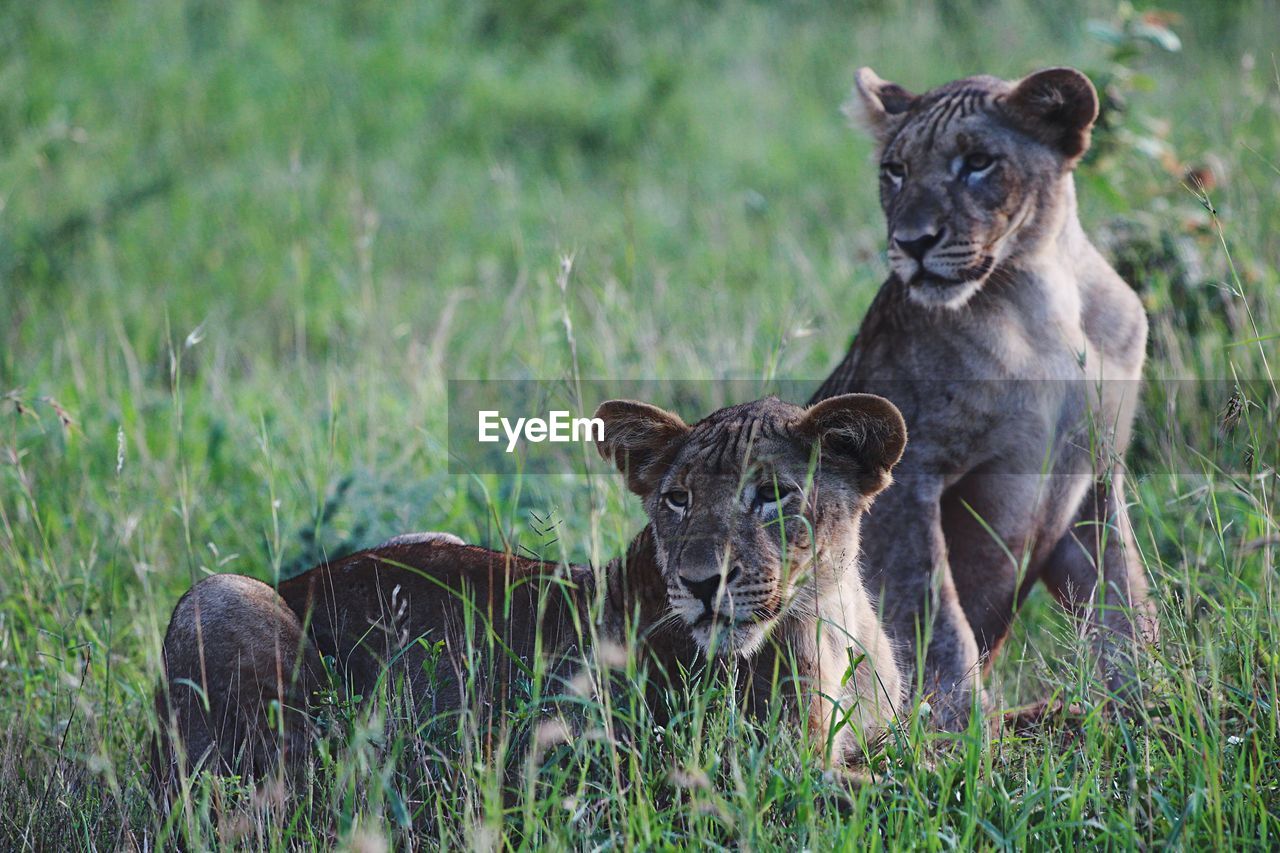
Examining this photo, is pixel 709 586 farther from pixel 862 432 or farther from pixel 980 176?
pixel 980 176

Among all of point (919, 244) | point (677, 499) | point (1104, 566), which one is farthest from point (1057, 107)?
point (677, 499)

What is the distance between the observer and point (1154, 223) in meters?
7.20

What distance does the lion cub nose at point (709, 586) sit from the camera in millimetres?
3664

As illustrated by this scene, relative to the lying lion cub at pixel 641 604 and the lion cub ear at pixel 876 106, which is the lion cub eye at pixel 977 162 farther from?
the lying lion cub at pixel 641 604

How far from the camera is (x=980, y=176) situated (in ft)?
15.8

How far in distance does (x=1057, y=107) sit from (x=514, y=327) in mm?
4132

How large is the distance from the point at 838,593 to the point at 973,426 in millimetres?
1140

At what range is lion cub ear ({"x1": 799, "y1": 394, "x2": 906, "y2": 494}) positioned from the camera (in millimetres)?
3885

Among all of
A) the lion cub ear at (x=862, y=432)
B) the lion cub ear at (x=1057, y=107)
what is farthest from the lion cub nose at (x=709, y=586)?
the lion cub ear at (x=1057, y=107)

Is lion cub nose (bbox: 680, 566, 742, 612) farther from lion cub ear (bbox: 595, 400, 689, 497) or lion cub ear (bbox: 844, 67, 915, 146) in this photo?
lion cub ear (bbox: 844, 67, 915, 146)

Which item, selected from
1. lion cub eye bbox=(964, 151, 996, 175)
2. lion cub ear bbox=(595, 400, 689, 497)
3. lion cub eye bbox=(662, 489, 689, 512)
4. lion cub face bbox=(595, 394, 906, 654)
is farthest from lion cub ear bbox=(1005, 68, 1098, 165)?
lion cub eye bbox=(662, 489, 689, 512)

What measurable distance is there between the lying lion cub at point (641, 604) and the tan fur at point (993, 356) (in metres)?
0.65

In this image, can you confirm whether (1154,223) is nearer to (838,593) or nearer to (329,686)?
(838,593)

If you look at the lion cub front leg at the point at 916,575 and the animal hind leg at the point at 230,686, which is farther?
the lion cub front leg at the point at 916,575
